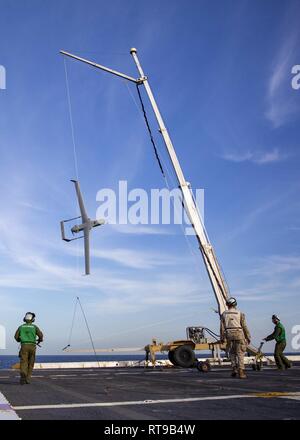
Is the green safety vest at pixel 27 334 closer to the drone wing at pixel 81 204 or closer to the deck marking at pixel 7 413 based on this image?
the deck marking at pixel 7 413

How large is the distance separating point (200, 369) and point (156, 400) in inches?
371

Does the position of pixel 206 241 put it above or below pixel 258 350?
above

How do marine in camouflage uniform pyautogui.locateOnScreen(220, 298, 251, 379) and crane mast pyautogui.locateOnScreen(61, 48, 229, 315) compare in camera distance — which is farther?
crane mast pyautogui.locateOnScreen(61, 48, 229, 315)

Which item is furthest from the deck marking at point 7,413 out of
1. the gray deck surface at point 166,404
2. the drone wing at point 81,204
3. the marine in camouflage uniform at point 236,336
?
the drone wing at point 81,204

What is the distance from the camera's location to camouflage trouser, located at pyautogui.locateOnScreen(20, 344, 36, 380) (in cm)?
1160

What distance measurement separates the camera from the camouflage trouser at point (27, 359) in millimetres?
11602

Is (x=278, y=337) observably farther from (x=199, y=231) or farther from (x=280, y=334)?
(x=199, y=231)

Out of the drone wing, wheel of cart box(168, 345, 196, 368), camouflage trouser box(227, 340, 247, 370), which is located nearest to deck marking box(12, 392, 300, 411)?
camouflage trouser box(227, 340, 247, 370)

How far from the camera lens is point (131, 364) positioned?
28484 millimetres

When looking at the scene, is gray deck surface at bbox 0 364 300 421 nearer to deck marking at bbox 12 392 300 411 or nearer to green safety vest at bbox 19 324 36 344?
deck marking at bbox 12 392 300 411

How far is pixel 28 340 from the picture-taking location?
39.7 ft
